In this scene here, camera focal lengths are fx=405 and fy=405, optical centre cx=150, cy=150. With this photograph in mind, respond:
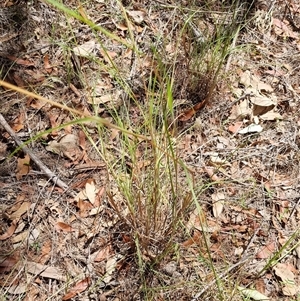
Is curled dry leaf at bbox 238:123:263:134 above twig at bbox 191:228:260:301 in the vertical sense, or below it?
above

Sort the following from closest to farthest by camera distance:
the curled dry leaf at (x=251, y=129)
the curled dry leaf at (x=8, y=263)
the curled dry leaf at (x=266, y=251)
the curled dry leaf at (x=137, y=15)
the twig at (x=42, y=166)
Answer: the curled dry leaf at (x=8, y=263) < the curled dry leaf at (x=266, y=251) < the twig at (x=42, y=166) < the curled dry leaf at (x=251, y=129) < the curled dry leaf at (x=137, y=15)

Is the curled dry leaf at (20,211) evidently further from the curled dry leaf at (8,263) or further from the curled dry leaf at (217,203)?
the curled dry leaf at (217,203)

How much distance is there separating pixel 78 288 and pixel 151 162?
62 cm

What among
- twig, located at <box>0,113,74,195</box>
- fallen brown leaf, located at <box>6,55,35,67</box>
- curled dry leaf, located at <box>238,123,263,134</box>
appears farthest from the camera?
fallen brown leaf, located at <box>6,55,35,67</box>

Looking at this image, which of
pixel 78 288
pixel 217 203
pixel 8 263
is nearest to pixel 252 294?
pixel 217 203

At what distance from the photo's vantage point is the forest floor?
5.55 feet

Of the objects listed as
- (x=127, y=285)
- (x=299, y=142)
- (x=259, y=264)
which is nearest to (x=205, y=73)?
(x=299, y=142)

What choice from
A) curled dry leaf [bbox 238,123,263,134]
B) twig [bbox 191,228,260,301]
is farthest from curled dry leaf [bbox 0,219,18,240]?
curled dry leaf [bbox 238,123,263,134]

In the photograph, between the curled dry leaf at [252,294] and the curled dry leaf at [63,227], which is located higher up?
the curled dry leaf at [63,227]

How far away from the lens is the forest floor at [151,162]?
1.69 m

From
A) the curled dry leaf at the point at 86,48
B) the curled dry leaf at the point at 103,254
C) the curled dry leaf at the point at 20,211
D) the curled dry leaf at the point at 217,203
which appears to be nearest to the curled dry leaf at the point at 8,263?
the curled dry leaf at the point at 20,211

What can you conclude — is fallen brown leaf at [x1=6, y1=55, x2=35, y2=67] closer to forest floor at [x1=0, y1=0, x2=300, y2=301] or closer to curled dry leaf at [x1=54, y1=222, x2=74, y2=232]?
forest floor at [x1=0, y1=0, x2=300, y2=301]

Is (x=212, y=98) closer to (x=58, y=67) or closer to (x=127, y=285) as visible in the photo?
(x=58, y=67)

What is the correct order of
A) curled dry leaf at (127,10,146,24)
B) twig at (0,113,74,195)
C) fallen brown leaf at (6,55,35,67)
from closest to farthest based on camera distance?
twig at (0,113,74,195) → fallen brown leaf at (6,55,35,67) → curled dry leaf at (127,10,146,24)
